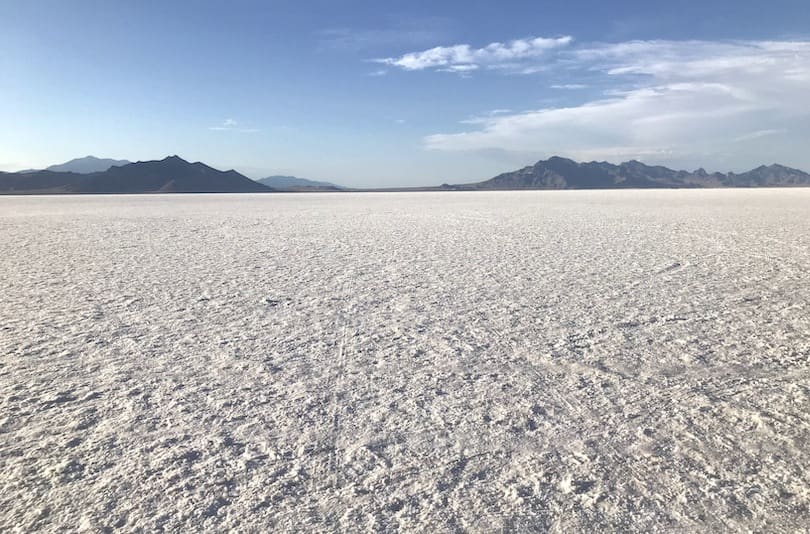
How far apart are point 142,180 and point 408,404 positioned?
392ft

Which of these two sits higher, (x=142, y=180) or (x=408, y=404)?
(x=142, y=180)

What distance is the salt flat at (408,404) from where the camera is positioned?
1897 millimetres

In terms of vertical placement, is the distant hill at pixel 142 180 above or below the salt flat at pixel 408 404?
above

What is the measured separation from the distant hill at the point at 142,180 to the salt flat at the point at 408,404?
98.3m

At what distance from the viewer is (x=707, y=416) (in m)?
2.56

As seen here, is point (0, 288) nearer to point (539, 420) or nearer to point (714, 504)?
point (539, 420)

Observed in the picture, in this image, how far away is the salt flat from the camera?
1.90 metres

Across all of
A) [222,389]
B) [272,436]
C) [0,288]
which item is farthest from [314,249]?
[272,436]

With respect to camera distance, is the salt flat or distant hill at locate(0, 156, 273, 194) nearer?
the salt flat

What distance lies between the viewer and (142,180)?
108 metres

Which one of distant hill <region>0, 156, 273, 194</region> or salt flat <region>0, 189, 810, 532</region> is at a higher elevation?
distant hill <region>0, 156, 273, 194</region>

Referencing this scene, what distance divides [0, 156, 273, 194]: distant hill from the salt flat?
98.3 metres

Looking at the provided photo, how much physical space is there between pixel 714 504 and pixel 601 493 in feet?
1.25

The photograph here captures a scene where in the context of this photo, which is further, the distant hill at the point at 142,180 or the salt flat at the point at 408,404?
the distant hill at the point at 142,180
